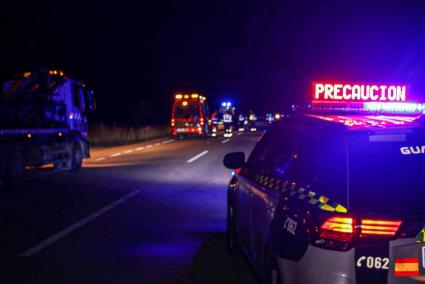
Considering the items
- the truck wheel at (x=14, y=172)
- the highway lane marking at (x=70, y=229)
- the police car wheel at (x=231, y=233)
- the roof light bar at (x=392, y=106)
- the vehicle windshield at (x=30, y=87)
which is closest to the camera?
the roof light bar at (x=392, y=106)

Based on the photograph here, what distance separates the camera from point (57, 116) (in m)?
17.8

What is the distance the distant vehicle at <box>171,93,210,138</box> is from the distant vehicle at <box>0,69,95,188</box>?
821 inches

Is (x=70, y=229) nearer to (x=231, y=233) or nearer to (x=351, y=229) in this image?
(x=231, y=233)

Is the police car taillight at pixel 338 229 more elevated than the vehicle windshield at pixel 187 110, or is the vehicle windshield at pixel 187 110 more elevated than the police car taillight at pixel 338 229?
the police car taillight at pixel 338 229

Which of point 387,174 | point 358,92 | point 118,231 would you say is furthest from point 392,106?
point 118,231

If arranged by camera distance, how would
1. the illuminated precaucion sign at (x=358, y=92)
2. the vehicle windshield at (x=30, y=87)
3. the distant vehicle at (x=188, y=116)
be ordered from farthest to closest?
the distant vehicle at (x=188, y=116) < the vehicle windshield at (x=30, y=87) < the illuminated precaucion sign at (x=358, y=92)

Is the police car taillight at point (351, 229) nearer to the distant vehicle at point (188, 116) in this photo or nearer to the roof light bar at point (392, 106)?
the roof light bar at point (392, 106)

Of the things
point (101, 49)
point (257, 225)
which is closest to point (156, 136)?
point (101, 49)

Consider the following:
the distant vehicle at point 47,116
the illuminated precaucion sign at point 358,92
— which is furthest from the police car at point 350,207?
the distant vehicle at point 47,116

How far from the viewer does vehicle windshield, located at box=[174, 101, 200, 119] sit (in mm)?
40269

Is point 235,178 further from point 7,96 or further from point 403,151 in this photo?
point 7,96

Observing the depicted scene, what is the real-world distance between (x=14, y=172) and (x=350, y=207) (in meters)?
11.8

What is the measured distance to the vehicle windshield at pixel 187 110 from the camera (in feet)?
132

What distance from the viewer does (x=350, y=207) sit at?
3.64 m
